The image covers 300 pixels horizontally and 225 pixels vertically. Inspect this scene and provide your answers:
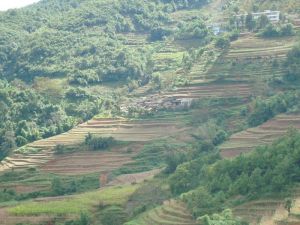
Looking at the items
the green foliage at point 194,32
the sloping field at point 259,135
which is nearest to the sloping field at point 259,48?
the sloping field at point 259,135

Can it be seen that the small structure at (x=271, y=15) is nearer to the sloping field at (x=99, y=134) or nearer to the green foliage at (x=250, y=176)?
the sloping field at (x=99, y=134)

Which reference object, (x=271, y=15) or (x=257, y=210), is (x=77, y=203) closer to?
(x=257, y=210)

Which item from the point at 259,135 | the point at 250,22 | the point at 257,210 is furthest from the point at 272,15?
the point at 257,210

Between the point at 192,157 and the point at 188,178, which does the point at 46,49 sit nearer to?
the point at 192,157

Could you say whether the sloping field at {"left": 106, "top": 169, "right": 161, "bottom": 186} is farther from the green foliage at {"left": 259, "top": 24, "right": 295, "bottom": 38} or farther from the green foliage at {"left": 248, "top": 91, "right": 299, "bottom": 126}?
the green foliage at {"left": 259, "top": 24, "right": 295, "bottom": 38}

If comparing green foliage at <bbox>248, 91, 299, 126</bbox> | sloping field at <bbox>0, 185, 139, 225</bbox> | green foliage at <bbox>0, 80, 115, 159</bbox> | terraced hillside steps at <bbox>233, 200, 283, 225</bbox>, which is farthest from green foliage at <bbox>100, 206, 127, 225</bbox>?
green foliage at <bbox>0, 80, 115, 159</bbox>

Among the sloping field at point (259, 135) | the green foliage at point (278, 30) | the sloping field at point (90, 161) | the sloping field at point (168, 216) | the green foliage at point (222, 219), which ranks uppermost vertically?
the green foliage at point (278, 30)

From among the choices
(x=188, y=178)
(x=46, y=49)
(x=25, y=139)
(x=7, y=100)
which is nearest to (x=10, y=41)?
(x=46, y=49)

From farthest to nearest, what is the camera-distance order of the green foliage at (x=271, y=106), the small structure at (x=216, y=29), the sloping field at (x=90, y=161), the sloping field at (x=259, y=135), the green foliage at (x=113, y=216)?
the small structure at (x=216, y=29) < the sloping field at (x=90, y=161) < the green foliage at (x=271, y=106) < the sloping field at (x=259, y=135) < the green foliage at (x=113, y=216)
